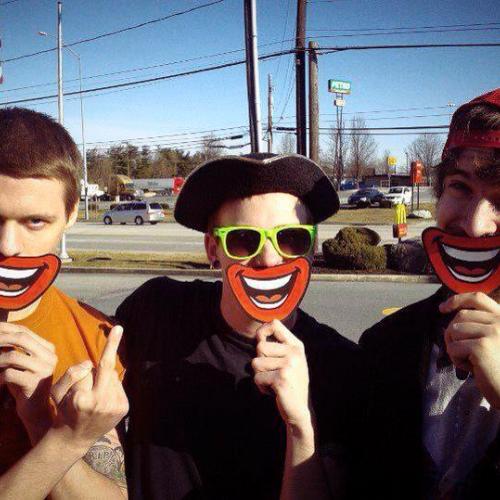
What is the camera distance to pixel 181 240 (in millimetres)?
20328

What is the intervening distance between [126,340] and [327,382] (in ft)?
2.33

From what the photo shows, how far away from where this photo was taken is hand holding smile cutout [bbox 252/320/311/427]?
127cm

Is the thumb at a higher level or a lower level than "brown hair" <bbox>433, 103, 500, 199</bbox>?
lower

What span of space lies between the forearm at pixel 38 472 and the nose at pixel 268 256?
753 mm

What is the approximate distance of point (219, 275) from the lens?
39.3ft

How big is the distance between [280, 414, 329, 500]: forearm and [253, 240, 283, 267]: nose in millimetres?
493

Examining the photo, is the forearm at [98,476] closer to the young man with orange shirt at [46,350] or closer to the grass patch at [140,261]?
the young man with orange shirt at [46,350]

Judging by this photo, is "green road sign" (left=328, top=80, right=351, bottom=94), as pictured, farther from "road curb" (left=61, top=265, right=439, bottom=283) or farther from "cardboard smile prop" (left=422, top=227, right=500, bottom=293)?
"cardboard smile prop" (left=422, top=227, right=500, bottom=293)

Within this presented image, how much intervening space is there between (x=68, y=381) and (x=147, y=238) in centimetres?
2034

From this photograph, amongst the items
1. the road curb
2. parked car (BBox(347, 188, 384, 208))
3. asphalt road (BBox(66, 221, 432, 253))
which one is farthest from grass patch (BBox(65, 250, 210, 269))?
parked car (BBox(347, 188, 384, 208))

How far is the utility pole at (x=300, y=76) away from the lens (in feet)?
44.5

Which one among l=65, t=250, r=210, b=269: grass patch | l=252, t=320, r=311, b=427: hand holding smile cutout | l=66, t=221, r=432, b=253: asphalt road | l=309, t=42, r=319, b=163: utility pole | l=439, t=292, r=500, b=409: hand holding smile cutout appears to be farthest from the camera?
l=66, t=221, r=432, b=253: asphalt road

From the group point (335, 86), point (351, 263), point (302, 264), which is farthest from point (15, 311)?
point (335, 86)

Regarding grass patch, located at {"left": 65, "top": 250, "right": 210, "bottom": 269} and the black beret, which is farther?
grass patch, located at {"left": 65, "top": 250, "right": 210, "bottom": 269}
